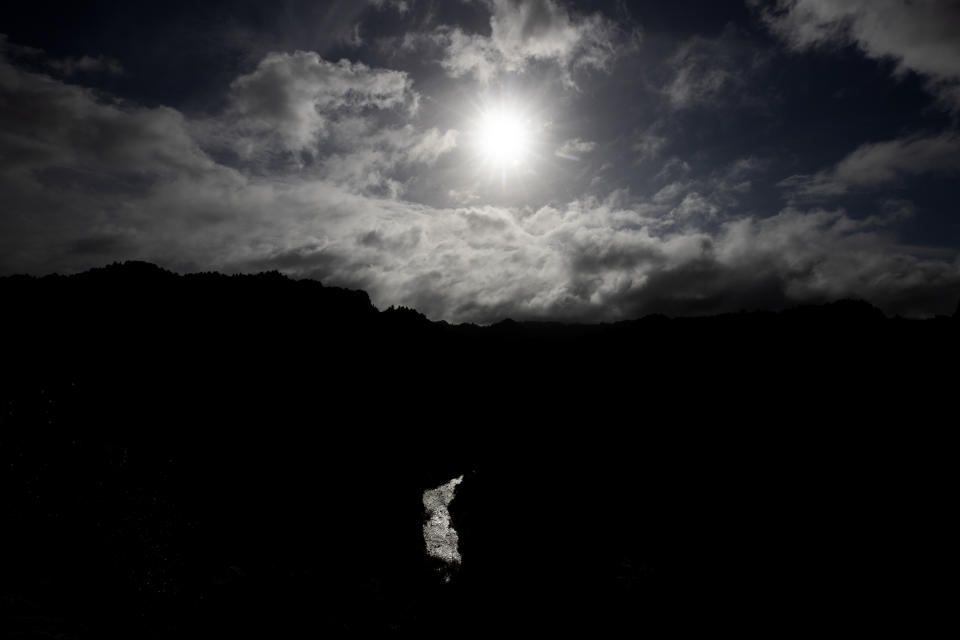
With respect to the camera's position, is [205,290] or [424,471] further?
[424,471]

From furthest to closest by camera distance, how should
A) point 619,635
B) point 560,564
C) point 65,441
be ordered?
point 560,564 → point 65,441 → point 619,635

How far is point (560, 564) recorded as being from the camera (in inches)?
1868

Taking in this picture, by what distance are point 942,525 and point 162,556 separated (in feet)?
254

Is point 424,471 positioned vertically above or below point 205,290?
below

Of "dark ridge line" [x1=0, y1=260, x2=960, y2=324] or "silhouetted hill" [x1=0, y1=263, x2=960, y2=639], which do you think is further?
"dark ridge line" [x1=0, y1=260, x2=960, y2=324]

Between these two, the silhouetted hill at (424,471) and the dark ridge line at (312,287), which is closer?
the silhouetted hill at (424,471)

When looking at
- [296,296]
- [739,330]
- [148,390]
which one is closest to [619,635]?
[148,390]

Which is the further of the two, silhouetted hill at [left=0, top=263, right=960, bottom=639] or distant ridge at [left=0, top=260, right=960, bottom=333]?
distant ridge at [left=0, top=260, right=960, bottom=333]

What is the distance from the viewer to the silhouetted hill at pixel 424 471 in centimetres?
3253

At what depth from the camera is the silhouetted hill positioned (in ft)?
107

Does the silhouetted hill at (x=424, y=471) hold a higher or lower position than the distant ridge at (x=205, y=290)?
lower

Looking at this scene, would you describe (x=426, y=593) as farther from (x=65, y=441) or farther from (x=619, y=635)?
(x=65, y=441)

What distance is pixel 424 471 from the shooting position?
352ft

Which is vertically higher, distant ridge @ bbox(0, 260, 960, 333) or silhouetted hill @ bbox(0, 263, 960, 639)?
distant ridge @ bbox(0, 260, 960, 333)
